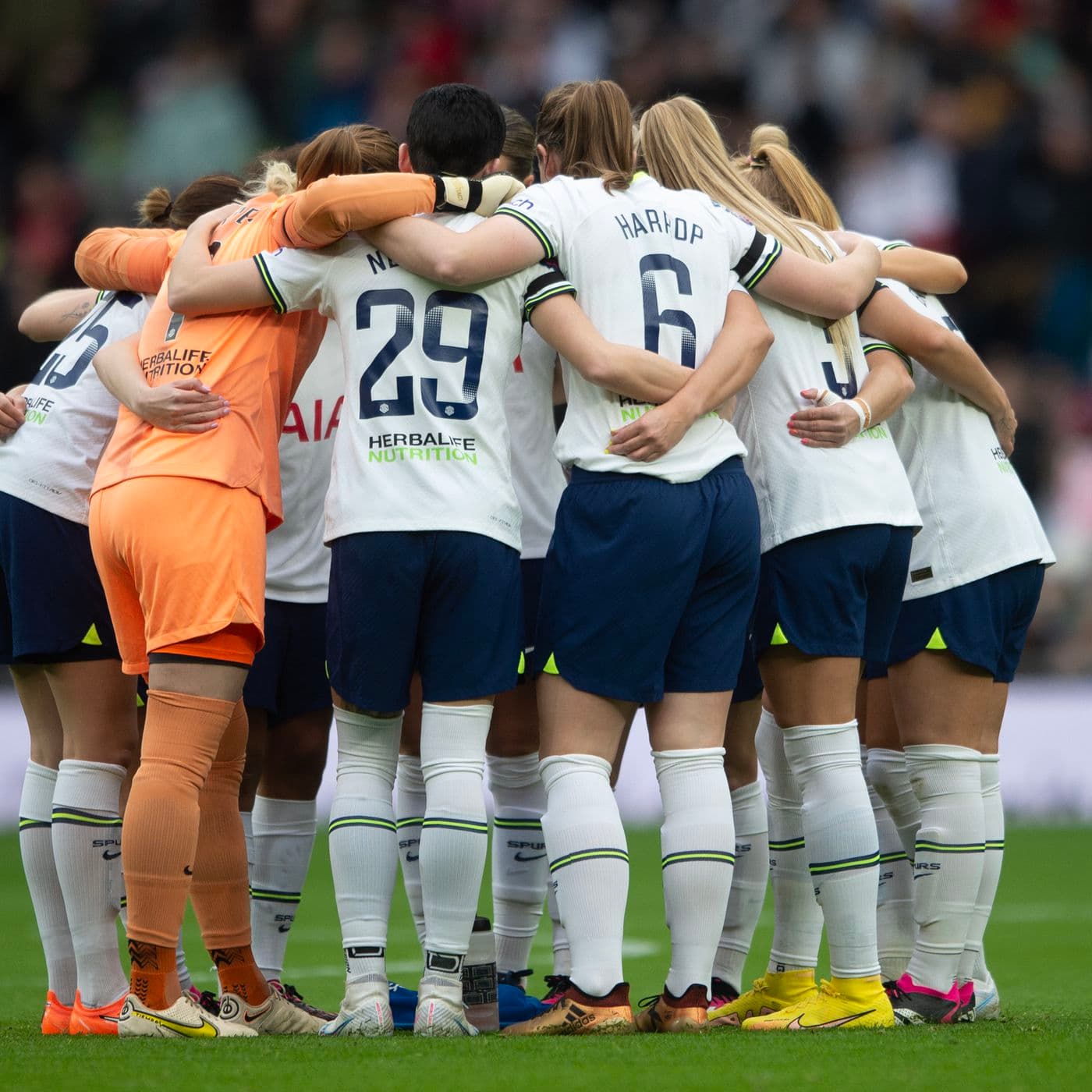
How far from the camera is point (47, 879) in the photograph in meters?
4.32

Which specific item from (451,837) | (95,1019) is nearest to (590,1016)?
(451,837)

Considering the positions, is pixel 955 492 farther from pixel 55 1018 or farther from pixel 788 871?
pixel 55 1018

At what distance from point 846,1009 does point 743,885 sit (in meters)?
0.58

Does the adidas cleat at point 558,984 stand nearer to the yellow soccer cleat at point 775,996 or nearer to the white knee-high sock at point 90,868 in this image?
the yellow soccer cleat at point 775,996

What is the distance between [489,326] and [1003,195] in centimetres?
861

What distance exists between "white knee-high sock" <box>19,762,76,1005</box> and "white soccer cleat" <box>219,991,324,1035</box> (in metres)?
0.48

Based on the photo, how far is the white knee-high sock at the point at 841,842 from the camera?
387 centimetres

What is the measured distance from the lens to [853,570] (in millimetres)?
3982

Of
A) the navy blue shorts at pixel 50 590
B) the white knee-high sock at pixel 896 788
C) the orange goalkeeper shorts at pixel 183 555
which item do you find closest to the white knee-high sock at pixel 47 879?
the navy blue shorts at pixel 50 590

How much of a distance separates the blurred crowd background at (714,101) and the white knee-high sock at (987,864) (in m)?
6.62

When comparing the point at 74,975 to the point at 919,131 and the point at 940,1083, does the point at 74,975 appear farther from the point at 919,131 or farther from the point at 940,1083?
the point at 919,131

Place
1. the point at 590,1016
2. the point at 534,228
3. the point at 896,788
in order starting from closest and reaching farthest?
the point at 590,1016
the point at 534,228
the point at 896,788

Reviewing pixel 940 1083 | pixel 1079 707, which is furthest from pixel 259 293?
pixel 1079 707

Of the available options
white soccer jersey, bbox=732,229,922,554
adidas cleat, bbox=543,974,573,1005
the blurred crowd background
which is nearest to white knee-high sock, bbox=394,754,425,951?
adidas cleat, bbox=543,974,573,1005
